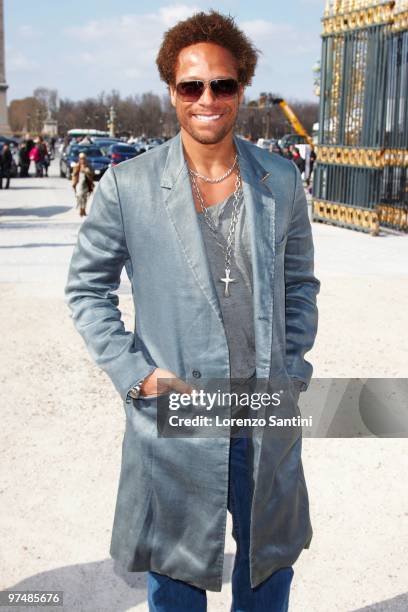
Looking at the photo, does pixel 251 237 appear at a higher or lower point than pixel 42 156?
higher

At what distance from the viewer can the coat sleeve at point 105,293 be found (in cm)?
224

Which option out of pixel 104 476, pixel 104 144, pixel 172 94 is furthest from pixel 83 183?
pixel 104 144

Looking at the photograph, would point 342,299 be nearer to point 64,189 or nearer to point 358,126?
point 358,126

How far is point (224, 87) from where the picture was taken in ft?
7.52

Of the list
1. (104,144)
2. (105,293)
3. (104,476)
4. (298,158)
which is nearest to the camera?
(105,293)

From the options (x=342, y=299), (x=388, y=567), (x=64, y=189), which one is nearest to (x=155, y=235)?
(x=388, y=567)

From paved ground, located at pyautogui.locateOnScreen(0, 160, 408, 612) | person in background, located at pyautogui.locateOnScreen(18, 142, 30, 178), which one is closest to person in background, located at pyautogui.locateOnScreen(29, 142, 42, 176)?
person in background, located at pyautogui.locateOnScreen(18, 142, 30, 178)

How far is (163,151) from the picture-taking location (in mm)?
2369

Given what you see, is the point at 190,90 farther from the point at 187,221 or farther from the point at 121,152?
the point at 121,152

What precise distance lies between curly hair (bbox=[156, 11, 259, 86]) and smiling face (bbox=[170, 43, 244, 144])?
2cm

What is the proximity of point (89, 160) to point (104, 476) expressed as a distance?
26093 millimetres

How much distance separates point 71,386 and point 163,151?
151 inches

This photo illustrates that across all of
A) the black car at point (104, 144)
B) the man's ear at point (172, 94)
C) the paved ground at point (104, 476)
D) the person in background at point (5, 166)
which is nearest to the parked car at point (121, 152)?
the black car at point (104, 144)

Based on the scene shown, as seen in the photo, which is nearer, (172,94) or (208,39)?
(208,39)
